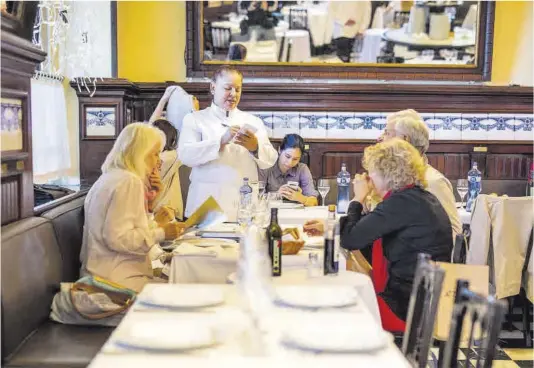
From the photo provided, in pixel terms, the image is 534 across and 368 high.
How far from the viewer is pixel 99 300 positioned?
2.80m

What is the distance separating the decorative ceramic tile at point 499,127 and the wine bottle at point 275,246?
158 inches

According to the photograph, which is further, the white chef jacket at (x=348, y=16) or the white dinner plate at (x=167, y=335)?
the white chef jacket at (x=348, y=16)

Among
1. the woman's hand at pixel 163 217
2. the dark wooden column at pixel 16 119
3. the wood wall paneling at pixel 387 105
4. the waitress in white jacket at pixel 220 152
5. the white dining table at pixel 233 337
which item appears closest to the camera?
Result: the white dining table at pixel 233 337

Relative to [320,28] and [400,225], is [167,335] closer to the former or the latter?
[400,225]

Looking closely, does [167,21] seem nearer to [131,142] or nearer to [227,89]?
[227,89]

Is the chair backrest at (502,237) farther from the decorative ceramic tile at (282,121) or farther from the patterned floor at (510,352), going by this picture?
the decorative ceramic tile at (282,121)

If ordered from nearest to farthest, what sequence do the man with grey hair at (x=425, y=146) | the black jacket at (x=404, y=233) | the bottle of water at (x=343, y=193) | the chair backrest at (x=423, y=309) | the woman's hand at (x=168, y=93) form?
the chair backrest at (x=423, y=309)
the black jacket at (x=404, y=233)
the man with grey hair at (x=425, y=146)
the bottle of water at (x=343, y=193)
the woman's hand at (x=168, y=93)

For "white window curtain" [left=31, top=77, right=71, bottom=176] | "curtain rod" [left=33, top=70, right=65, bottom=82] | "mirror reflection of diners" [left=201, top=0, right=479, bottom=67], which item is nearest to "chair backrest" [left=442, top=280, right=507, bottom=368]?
"white window curtain" [left=31, top=77, right=71, bottom=176]

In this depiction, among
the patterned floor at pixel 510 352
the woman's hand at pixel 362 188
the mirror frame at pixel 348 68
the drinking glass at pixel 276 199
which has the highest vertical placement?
the mirror frame at pixel 348 68

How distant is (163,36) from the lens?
6.16m

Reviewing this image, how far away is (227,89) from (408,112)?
120 cm

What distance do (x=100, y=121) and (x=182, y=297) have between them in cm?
379

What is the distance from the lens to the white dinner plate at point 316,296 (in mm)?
2090

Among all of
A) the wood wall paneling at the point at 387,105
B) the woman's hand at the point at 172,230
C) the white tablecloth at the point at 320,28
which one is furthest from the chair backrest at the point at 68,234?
the white tablecloth at the point at 320,28
